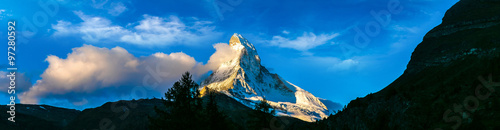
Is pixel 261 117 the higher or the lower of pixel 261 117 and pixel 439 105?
the higher

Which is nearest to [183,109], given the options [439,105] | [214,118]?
[214,118]

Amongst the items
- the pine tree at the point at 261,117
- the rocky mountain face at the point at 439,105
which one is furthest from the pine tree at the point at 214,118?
the pine tree at the point at 261,117

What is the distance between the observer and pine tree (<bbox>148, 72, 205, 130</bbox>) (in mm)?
28359

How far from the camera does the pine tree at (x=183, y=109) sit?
28.4m

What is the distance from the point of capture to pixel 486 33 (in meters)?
98.9

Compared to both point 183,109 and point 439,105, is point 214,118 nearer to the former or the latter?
point 183,109

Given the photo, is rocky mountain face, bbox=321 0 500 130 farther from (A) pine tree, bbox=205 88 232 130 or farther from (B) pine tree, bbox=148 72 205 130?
(B) pine tree, bbox=148 72 205 130

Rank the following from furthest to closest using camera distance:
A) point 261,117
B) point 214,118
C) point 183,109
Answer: point 261,117
point 214,118
point 183,109

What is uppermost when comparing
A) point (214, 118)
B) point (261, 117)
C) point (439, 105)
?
point (261, 117)

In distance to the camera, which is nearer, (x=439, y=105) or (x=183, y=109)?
(x=439, y=105)

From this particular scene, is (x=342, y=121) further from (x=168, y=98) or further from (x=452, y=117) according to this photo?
(x=168, y=98)

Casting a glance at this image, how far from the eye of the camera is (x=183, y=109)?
29.1 meters

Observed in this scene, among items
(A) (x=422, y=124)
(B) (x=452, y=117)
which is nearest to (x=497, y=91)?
(B) (x=452, y=117)

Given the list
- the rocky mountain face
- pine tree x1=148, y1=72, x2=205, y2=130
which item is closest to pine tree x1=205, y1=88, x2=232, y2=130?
pine tree x1=148, y1=72, x2=205, y2=130
